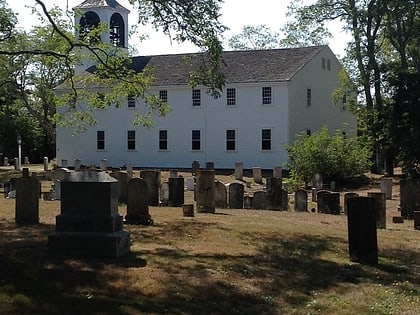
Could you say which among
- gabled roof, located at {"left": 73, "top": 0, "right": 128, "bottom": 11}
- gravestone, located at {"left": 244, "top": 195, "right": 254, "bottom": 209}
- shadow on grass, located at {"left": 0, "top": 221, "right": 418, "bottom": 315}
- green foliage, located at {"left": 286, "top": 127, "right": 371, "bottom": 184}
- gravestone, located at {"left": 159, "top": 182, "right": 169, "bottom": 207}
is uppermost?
gabled roof, located at {"left": 73, "top": 0, "right": 128, "bottom": 11}

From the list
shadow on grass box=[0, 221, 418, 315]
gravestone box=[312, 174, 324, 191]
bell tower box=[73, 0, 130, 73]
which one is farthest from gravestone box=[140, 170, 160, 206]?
bell tower box=[73, 0, 130, 73]

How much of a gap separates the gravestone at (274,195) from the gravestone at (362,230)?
418 inches

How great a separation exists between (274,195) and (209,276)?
41.9 ft

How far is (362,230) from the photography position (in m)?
11.3

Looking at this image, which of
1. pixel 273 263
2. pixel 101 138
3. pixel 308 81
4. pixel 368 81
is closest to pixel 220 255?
pixel 273 263

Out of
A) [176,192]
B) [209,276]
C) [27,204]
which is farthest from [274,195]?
[209,276]

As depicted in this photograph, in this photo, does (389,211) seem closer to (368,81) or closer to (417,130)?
(417,130)

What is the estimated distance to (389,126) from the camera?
1532 inches

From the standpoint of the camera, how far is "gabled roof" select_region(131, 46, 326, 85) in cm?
4862

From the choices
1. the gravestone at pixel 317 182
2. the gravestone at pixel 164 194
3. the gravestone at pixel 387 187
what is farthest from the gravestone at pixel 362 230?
the gravestone at pixel 317 182

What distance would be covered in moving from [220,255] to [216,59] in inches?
300

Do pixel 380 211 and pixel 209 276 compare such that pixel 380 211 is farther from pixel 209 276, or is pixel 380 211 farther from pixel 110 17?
pixel 110 17

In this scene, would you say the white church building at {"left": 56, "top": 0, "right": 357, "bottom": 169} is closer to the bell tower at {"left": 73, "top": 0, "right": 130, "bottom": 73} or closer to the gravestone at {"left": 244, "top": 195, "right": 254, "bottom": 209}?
the bell tower at {"left": 73, "top": 0, "right": 130, "bottom": 73}

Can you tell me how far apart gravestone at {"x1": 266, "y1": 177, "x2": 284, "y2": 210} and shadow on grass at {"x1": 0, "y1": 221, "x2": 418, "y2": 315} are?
9.36 metres
